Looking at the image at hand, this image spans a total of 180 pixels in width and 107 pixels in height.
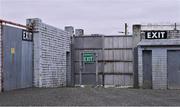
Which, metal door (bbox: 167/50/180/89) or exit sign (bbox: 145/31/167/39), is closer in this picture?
metal door (bbox: 167/50/180/89)

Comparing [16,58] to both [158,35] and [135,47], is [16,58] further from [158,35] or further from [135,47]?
[158,35]

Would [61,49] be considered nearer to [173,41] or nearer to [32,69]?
[32,69]

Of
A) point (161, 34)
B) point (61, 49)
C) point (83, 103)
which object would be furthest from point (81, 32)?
point (83, 103)

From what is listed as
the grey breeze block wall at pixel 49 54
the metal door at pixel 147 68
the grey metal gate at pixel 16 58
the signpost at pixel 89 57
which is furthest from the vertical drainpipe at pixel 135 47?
the grey metal gate at pixel 16 58

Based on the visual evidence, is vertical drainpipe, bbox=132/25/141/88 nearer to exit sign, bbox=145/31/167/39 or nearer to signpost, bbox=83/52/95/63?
exit sign, bbox=145/31/167/39

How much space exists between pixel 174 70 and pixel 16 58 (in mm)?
9239

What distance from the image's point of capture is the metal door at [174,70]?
19.5 meters

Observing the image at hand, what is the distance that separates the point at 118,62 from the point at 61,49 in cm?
375

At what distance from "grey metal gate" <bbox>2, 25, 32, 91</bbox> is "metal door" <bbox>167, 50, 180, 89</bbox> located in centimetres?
812

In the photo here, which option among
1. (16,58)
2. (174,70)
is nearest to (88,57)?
(174,70)

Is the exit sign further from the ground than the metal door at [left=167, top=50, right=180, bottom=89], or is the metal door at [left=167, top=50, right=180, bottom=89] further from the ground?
the exit sign

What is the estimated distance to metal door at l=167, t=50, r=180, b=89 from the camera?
19.5 metres

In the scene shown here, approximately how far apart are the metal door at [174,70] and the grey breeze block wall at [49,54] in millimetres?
6530

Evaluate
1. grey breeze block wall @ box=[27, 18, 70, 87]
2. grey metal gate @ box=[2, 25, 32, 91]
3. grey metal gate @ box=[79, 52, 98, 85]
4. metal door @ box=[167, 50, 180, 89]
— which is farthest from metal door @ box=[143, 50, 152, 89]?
grey metal gate @ box=[2, 25, 32, 91]
